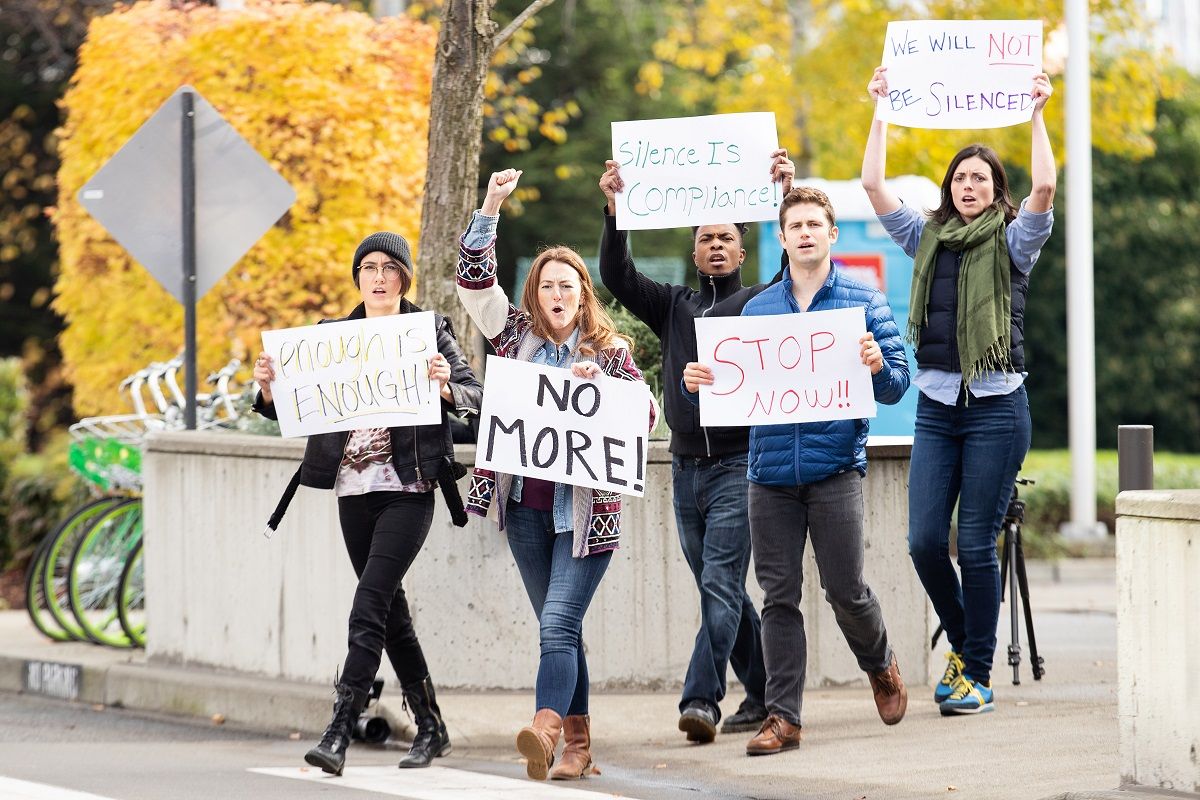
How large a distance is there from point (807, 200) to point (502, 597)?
245 centimetres

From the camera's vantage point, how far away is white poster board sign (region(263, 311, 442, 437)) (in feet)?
21.4

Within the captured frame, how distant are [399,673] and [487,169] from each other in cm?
1927

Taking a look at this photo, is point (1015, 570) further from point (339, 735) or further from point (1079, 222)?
point (1079, 222)

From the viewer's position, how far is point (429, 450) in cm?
653

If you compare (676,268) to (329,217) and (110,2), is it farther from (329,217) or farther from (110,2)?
(110,2)

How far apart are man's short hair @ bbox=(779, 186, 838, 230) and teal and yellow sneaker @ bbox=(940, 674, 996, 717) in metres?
1.91

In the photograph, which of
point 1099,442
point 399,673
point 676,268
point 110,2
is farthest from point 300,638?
point 1099,442

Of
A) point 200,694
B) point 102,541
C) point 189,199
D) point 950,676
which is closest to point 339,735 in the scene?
point 200,694

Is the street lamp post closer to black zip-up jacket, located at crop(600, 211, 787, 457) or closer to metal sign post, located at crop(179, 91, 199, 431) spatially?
metal sign post, located at crop(179, 91, 199, 431)

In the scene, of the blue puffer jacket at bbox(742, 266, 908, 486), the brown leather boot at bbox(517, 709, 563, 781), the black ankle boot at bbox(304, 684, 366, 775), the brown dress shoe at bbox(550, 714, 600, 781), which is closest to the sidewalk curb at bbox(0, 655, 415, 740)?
the black ankle boot at bbox(304, 684, 366, 775)

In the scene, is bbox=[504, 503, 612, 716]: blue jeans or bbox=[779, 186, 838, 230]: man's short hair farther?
bbox=[779, 186, 838, 230]: man's short hair

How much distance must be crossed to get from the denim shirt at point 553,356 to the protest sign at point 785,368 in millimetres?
457

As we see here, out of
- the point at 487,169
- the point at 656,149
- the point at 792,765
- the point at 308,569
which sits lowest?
the point at 792,765

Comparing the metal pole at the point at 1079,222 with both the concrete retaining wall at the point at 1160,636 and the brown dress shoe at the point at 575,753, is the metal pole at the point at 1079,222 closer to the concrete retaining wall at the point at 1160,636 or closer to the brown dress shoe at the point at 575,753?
the brown dress shoe at the point at 575,753
